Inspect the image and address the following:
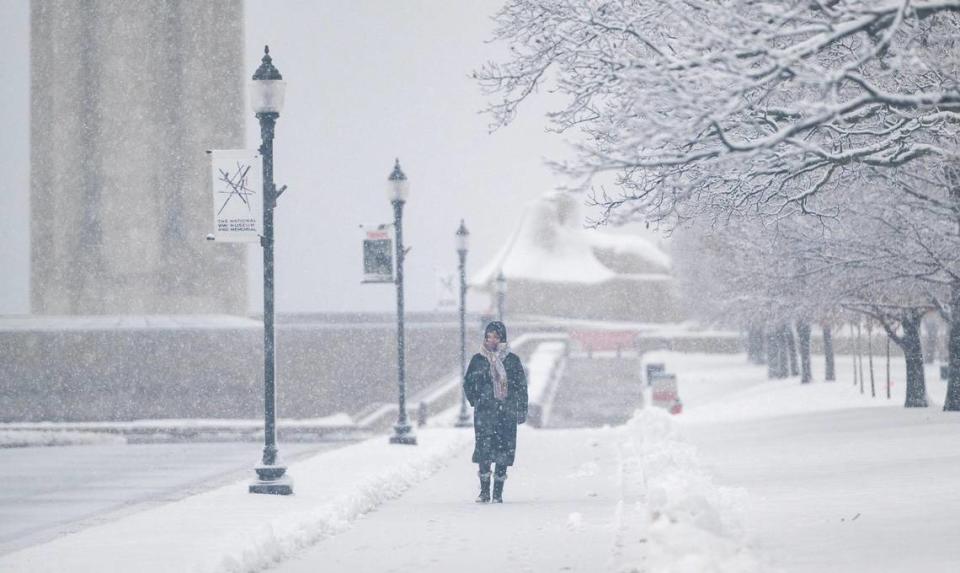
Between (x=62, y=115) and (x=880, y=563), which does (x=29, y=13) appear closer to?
(x=62, y=115)

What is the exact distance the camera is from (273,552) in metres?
10.1

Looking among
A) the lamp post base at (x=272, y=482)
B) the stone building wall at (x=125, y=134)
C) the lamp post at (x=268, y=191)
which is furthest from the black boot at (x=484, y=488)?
the stone building wall at (x=125, y=134)

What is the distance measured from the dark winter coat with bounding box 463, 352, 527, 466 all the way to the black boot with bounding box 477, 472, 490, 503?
0.27 metres

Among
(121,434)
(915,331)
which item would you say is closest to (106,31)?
(121,434)

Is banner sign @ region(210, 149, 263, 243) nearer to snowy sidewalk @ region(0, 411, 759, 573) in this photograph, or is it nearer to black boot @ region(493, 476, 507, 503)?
snowy sidewalk @ region(0, 411, 759, 573)

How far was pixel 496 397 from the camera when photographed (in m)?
14.0

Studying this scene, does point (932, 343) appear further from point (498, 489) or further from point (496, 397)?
point (496, 397)

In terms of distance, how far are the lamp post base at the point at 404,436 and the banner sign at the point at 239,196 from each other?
28.7ft

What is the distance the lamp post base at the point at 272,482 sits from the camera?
14297 mm

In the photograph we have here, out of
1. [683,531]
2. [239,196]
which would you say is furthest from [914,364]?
[683,531]

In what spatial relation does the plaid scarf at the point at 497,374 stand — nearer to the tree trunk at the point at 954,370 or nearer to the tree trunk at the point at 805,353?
the tree trunk at the point at 954,370

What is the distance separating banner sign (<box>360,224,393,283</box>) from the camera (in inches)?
946

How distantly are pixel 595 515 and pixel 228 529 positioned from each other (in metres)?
3.64

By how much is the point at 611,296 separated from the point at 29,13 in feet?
182
